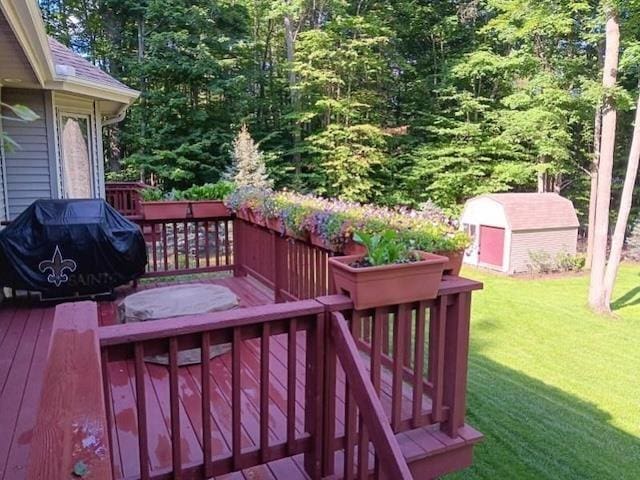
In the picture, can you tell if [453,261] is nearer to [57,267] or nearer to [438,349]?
[438,349]

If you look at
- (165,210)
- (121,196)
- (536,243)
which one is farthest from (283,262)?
(536,243)

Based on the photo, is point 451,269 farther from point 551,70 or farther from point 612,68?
point 551,70

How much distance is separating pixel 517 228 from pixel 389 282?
1206 cm

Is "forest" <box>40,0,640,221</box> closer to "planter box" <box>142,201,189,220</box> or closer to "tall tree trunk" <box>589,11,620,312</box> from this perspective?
"tall tree trunk" <box>589,11,620,312</box>

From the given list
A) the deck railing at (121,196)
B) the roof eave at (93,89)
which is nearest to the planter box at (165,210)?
the roof eave at (93,89)

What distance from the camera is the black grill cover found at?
414 centimetres

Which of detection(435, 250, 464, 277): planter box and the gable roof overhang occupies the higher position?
the gable roof overhang

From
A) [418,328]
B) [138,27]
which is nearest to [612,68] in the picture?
[418,328]

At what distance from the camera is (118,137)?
16500 millimetres

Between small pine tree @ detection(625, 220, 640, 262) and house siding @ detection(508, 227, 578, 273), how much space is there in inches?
127

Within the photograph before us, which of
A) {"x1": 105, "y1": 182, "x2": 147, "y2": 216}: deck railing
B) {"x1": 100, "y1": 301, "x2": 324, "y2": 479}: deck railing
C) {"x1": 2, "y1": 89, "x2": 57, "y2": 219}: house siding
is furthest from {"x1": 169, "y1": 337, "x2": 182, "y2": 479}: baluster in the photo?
{"x1": 105, "y1": 182, "x2": 147, "y2": 216}: deck railing

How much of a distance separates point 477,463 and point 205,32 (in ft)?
50.3

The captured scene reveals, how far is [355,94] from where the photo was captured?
17094 millimetres

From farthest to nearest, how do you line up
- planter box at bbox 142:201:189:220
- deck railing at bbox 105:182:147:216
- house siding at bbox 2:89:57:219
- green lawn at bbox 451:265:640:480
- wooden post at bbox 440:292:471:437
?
deck railing at bbox 105:182:147:216
house siding at bbox 2:89:57:219
planter box at bbox 142:201:189:220
green lawn at bbox 451:265:640:480
wooden post at bbox 440:292:471:437
